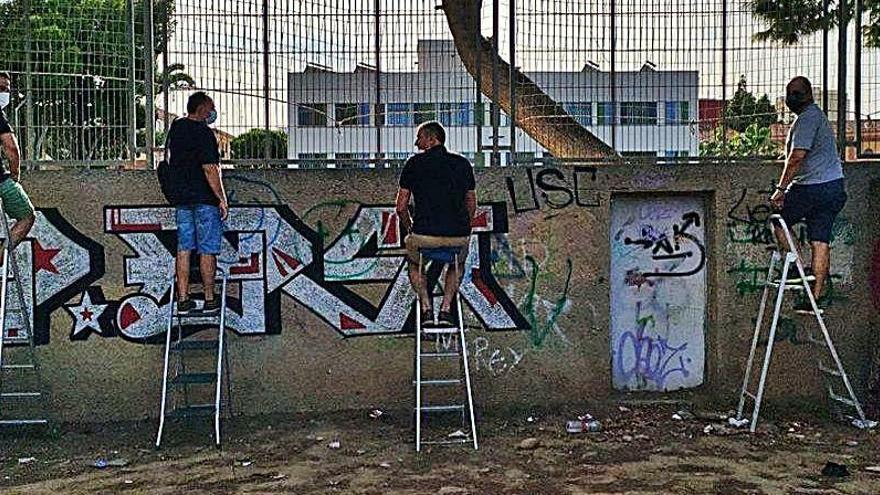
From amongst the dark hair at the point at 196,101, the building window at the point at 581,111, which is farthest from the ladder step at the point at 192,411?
the building window at the point at 581,111

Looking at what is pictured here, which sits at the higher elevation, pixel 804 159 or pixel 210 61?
pixel 210 61

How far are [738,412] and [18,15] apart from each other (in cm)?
659

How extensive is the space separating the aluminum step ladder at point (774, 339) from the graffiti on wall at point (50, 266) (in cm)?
527

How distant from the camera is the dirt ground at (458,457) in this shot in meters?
7.13

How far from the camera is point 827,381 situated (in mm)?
9383

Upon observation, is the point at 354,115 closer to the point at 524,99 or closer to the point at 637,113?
the point at 524,99

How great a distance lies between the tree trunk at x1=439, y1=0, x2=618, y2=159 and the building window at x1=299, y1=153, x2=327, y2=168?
1420mm

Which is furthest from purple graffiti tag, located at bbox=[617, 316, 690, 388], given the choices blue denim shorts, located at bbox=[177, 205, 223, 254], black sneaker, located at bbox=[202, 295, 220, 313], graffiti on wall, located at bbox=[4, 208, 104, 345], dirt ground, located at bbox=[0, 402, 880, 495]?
graffiti on wall, located at bbox=[4, 208, 104, 345]

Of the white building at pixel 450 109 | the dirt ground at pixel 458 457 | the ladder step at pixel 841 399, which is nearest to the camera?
the dirt ground at pixel 458 457

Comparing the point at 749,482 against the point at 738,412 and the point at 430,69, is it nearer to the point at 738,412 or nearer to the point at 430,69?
the point at 738,412

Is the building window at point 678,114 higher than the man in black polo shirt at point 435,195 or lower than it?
higher

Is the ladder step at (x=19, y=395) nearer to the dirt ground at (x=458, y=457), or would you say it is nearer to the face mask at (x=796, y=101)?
the dirt ground at (x=458, y=457)

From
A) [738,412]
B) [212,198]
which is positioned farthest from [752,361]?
[212,198]

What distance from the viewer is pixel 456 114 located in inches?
367
